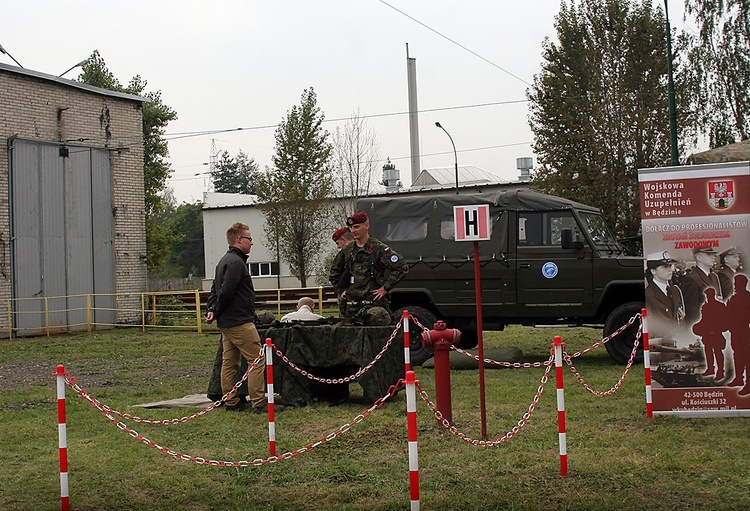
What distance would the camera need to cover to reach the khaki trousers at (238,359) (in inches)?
375

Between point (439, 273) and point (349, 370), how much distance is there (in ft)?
12.9

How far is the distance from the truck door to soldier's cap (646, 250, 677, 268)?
172 inches

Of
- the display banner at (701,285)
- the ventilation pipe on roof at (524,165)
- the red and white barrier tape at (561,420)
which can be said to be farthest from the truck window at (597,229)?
the ventilation pipe on roof at (524,165)

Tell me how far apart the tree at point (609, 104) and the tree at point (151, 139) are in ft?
83.2

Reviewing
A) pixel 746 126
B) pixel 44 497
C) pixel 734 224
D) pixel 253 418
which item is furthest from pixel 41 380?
pixel 746 126

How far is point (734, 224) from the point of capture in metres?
8.57

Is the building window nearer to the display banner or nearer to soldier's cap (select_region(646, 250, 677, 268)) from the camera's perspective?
soldier's cap (select_region(646, 250, 677, 268))

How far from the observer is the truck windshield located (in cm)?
1346

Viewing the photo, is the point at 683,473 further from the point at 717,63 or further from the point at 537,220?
the point at 717,63

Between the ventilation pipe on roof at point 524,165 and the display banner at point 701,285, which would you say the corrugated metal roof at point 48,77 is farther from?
the ventilation pipe on roof at point 524,165

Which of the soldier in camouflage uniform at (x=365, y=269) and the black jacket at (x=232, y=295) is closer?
the black jacket at (x=232, y=295)

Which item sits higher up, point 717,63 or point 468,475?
point 717,63

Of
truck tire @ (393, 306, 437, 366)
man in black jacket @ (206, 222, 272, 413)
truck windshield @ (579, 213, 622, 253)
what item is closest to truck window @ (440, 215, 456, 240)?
truck tire @ (393, 306, 437, 366)

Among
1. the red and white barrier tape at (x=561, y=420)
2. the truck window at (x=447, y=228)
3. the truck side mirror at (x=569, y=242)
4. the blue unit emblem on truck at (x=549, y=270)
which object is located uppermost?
the truck window at (x=447, y=228)
